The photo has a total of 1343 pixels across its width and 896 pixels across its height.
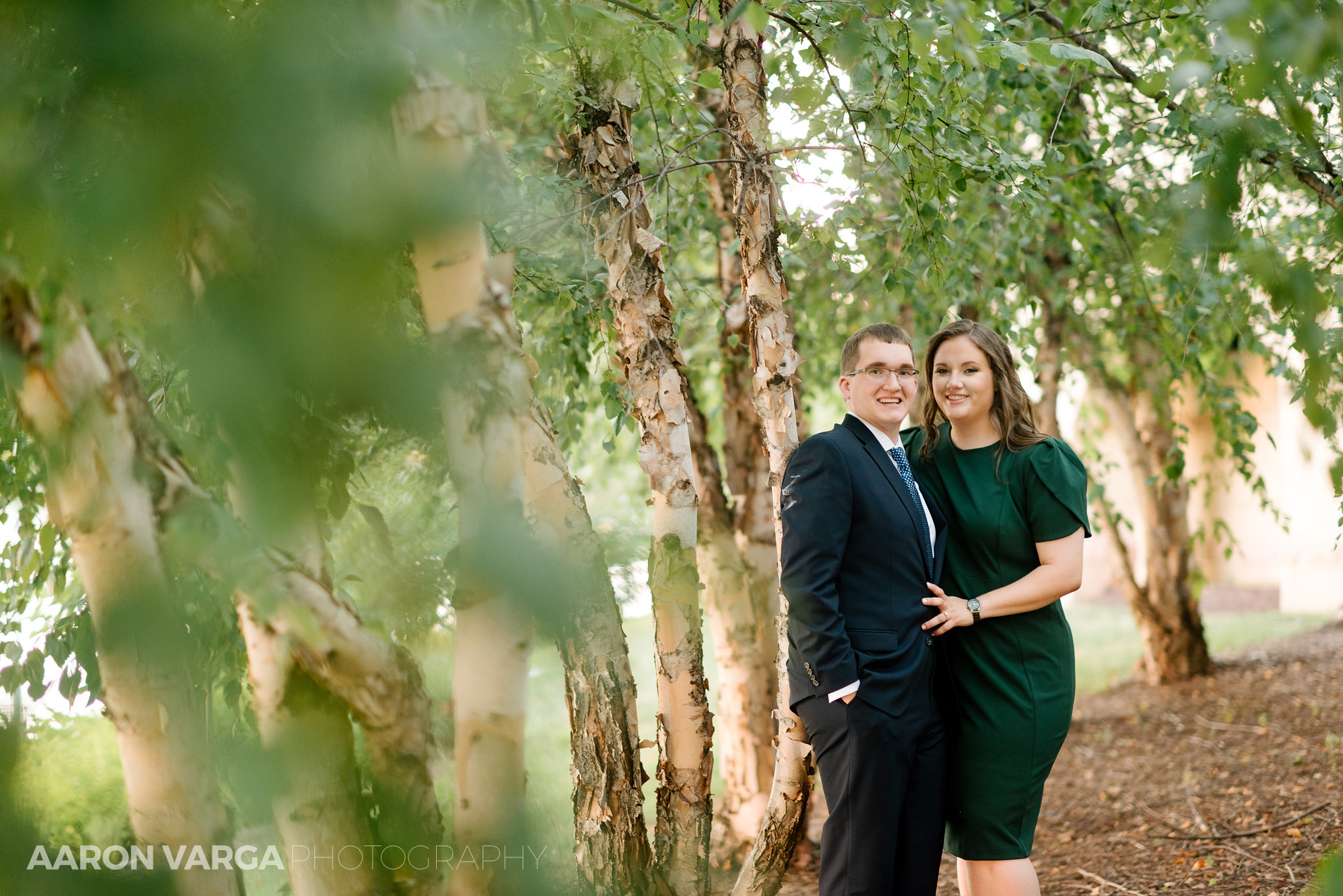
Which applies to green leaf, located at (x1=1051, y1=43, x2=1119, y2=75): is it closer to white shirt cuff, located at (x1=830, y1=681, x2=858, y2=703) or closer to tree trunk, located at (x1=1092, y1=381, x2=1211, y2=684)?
white shirt cuff, located at (x1=830, y1=681, x2=858, y2=703)

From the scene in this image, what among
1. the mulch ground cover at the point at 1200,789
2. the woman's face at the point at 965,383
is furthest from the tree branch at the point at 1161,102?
the mulch ground cover at the point at 1200,789

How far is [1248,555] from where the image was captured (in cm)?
1137

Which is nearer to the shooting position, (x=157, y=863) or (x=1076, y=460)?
(x=157, y=863)

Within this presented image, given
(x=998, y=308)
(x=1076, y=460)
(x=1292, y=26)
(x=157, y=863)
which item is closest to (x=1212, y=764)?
(x=998, y=308)

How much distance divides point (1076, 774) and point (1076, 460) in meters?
3.20

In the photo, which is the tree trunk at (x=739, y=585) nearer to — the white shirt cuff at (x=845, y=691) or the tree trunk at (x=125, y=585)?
the white shirt cuff at (x=845, y=691)

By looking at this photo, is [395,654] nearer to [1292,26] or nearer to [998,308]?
[1292,26]

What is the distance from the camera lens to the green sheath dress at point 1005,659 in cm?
215

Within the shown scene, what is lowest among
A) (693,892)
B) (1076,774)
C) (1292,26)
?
(1076,774)

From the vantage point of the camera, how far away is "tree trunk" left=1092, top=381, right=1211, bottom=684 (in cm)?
598

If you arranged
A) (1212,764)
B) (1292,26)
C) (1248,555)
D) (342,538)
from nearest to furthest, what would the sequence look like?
1. (342,538)
2. (1292,26)
3. (1212,764)
4. (1248,555)

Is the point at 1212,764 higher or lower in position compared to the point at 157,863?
lower

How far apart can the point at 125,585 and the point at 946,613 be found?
1834 mm

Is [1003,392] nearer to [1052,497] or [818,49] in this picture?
[1052,497]
